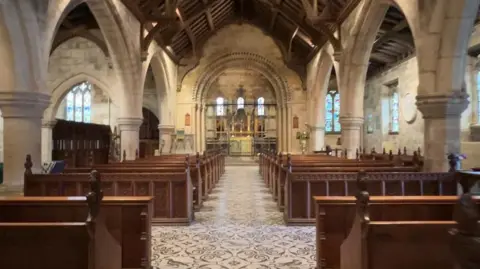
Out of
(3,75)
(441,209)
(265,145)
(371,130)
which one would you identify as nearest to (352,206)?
(441,209)

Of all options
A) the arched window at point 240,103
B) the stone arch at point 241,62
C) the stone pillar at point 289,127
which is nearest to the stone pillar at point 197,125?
the stone arch at point 241,62

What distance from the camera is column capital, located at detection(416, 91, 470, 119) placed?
20.3ft

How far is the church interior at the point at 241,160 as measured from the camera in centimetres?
275

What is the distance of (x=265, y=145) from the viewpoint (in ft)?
71.1

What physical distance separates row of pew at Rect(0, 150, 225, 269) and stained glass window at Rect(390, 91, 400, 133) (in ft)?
37.9

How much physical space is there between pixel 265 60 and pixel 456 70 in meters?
13.7

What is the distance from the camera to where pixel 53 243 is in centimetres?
263

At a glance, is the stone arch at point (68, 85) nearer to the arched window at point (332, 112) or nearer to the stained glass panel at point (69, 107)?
the stained glass panel at point (69, 107)

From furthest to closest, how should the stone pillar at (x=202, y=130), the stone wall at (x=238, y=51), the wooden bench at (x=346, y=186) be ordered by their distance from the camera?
the stone pillar at (x=202, y=130)
the stone wall at (x=238, y=51)
the wooden bench at (x=346, y=186)

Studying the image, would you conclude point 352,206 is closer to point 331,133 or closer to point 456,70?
point 456,70

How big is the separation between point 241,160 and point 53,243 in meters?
17.5

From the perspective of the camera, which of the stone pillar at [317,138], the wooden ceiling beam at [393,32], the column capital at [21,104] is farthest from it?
the stone pillar at [317,138]

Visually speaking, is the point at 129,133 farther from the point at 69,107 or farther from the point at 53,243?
the point at 53,243

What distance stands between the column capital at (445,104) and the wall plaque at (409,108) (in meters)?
7.40
